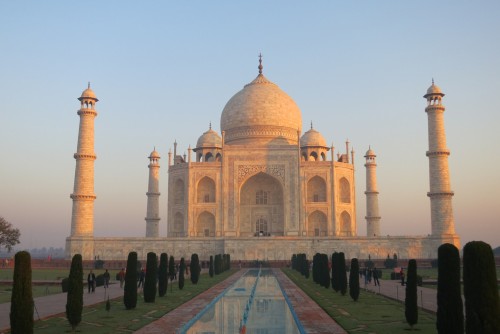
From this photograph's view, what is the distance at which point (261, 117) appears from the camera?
130ft

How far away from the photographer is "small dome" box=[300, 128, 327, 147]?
39.3 metres

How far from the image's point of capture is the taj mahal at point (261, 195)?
30812mm

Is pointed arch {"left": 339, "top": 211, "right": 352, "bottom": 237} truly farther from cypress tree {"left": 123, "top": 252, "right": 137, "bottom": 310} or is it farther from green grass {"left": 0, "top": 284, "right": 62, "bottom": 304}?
cypress tree {"left": 123, "top": 252, "right": 137, "bottom": 310}

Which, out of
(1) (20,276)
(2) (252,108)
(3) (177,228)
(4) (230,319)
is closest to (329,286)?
(4) (230,319)

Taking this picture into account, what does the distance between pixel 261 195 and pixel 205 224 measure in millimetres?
4207

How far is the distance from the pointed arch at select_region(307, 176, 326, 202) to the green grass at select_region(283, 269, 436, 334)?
847 inches

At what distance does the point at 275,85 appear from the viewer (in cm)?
4262

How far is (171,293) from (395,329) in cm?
811

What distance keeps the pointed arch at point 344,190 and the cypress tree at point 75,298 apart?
2834 centimetres

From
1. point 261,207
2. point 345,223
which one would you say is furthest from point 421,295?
point 261,207

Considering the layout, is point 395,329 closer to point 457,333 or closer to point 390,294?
point 457,333

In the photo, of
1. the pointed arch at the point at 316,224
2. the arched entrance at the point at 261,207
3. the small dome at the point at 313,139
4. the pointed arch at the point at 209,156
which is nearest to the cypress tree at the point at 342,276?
the pointed arch at the point at 316,224

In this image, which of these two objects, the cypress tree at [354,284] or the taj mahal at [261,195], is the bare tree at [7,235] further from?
the cypress tree at [354,284]

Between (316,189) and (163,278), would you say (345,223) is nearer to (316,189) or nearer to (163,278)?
(316,189)
